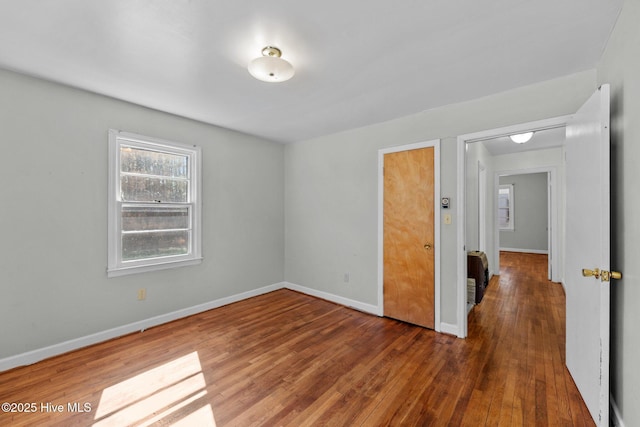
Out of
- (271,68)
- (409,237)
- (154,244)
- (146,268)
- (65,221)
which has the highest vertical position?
(271,68)

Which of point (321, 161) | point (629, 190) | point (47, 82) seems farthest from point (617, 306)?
point (47, 82)

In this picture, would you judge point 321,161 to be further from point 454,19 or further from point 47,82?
point 47,82

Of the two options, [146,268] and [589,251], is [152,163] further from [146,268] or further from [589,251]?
[589,251]

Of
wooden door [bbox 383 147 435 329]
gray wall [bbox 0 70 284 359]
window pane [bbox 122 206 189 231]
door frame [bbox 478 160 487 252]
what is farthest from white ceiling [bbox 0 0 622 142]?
door frame [bbox 478 160 487 252]

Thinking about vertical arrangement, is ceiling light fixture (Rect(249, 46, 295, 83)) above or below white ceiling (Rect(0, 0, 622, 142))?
below

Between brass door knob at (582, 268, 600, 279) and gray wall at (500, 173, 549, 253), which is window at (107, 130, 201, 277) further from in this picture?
gray wall at (500, 173, 549, 253)

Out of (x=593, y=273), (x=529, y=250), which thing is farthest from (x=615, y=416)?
(x=529, y=250)

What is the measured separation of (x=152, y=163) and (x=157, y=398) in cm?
247

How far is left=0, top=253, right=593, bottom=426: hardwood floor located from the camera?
1797mm

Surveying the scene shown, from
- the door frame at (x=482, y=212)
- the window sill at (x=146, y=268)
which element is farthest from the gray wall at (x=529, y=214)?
the window sill at (x=146, y=268)

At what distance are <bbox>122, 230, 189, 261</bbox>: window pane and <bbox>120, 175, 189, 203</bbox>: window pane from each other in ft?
1.37

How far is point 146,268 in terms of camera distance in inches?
122

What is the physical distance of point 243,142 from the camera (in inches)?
163

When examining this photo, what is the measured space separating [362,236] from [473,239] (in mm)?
1875
